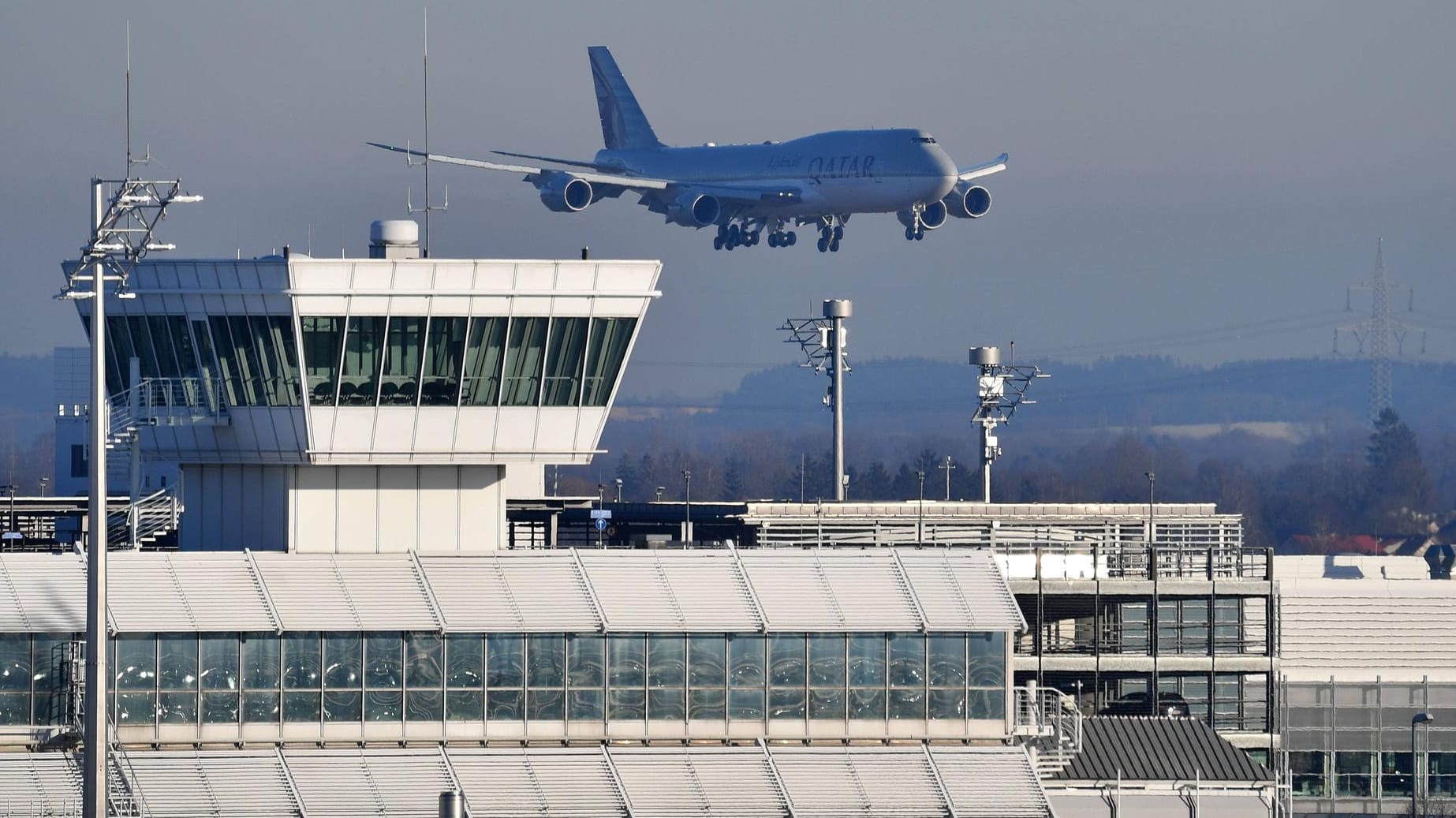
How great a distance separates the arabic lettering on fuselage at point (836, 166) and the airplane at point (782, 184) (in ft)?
0.17

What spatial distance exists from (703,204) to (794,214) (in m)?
8.21

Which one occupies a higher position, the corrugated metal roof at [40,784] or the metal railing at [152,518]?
the metal railing at [152,518]

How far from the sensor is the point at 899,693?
5841 cm

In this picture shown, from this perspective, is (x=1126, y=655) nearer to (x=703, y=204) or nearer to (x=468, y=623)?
(x=468, y=623)

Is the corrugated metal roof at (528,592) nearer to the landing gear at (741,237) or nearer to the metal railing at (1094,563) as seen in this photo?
the metal railing at (1094,563)

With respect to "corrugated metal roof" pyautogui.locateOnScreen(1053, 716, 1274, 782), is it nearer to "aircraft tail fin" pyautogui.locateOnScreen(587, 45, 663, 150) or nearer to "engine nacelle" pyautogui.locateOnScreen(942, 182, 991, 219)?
"engine nacelle" pyautogui.locateOnScreen(942, 182, 991, 219)

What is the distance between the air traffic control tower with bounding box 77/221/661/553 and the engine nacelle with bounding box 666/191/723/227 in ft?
333

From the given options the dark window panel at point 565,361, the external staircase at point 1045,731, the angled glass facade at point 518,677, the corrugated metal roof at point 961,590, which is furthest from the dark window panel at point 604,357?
the external staircase at point 1045,731

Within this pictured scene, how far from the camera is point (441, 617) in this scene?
2240 inches

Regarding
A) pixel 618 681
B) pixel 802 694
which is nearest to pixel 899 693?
pixel 802 694

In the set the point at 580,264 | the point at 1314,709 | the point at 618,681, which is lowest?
the point at 1314,709

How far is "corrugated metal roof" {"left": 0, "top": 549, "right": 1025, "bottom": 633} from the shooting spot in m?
55.8

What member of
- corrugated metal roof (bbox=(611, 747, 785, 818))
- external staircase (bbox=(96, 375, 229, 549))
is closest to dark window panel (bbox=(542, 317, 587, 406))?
external staircase (bbox=(96, 375, 229, 549))

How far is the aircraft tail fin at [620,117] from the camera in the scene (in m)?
193
